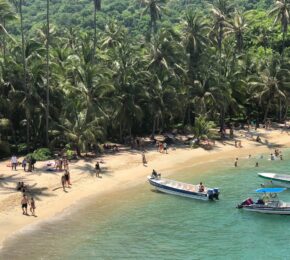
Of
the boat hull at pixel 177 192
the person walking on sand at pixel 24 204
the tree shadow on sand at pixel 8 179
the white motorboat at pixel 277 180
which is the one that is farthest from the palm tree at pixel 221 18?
the person walking on sand at pixel 24 204

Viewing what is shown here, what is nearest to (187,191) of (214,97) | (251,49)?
(214,97)

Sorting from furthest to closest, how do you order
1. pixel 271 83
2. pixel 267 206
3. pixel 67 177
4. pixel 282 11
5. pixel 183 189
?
pixel 282 11 → pixel 271 83 → pixel 67 177 → pixel 183 189 → pixel 267 206

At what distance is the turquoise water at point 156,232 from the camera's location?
31344mm

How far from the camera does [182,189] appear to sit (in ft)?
146

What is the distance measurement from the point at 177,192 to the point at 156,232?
1010 centimetres

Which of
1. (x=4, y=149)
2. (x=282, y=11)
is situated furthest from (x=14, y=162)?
(x=282, y=11)

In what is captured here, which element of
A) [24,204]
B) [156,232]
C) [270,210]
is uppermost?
[24,204]

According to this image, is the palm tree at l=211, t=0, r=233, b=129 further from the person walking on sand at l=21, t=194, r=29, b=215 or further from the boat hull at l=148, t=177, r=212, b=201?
the person walking on sand at l=21, t=194, r=29, b=215

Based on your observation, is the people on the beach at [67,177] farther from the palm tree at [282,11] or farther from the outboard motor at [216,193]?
the palm tree at [282,11]

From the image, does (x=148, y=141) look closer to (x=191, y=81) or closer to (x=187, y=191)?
(x=191, y=81)

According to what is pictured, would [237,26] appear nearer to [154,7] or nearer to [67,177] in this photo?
[154,7]

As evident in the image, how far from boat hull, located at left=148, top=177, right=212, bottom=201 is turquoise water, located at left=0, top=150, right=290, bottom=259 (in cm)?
49

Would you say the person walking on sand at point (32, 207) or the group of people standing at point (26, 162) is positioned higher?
the group of people standing at point (26, 162)

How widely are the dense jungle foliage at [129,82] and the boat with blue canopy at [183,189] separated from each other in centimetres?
1088
